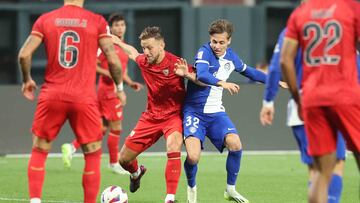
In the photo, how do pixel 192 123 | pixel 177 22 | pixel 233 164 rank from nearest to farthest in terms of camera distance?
pixel 192 123 < pixel 233 164 < pixel 177 22

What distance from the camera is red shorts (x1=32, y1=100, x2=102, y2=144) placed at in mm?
8656

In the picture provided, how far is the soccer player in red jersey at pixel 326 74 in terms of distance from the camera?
7.32 m

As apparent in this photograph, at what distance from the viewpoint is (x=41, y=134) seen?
8719mm

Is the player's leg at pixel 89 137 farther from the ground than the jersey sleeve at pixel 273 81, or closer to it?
closer to it

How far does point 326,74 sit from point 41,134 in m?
2.71

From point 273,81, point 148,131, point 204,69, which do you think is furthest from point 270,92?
point 148,131

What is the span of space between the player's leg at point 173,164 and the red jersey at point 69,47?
167 centimetres

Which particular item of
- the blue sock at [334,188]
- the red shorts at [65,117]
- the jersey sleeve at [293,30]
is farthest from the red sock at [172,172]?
the jersey sleeve at [293,30]

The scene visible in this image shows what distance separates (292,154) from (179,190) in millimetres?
5512

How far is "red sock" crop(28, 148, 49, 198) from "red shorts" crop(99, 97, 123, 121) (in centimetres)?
560

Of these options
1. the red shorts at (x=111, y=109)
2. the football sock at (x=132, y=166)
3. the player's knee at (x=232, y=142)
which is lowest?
the red shorts at (x=111, y=109)

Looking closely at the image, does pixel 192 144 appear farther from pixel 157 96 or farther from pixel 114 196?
pixel 114 196

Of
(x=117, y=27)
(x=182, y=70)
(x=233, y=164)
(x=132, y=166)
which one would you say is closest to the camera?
(x=182, y=70)

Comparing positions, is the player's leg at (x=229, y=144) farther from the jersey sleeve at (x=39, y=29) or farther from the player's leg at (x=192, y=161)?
the jersey sleeve at (x=39, y=29)
